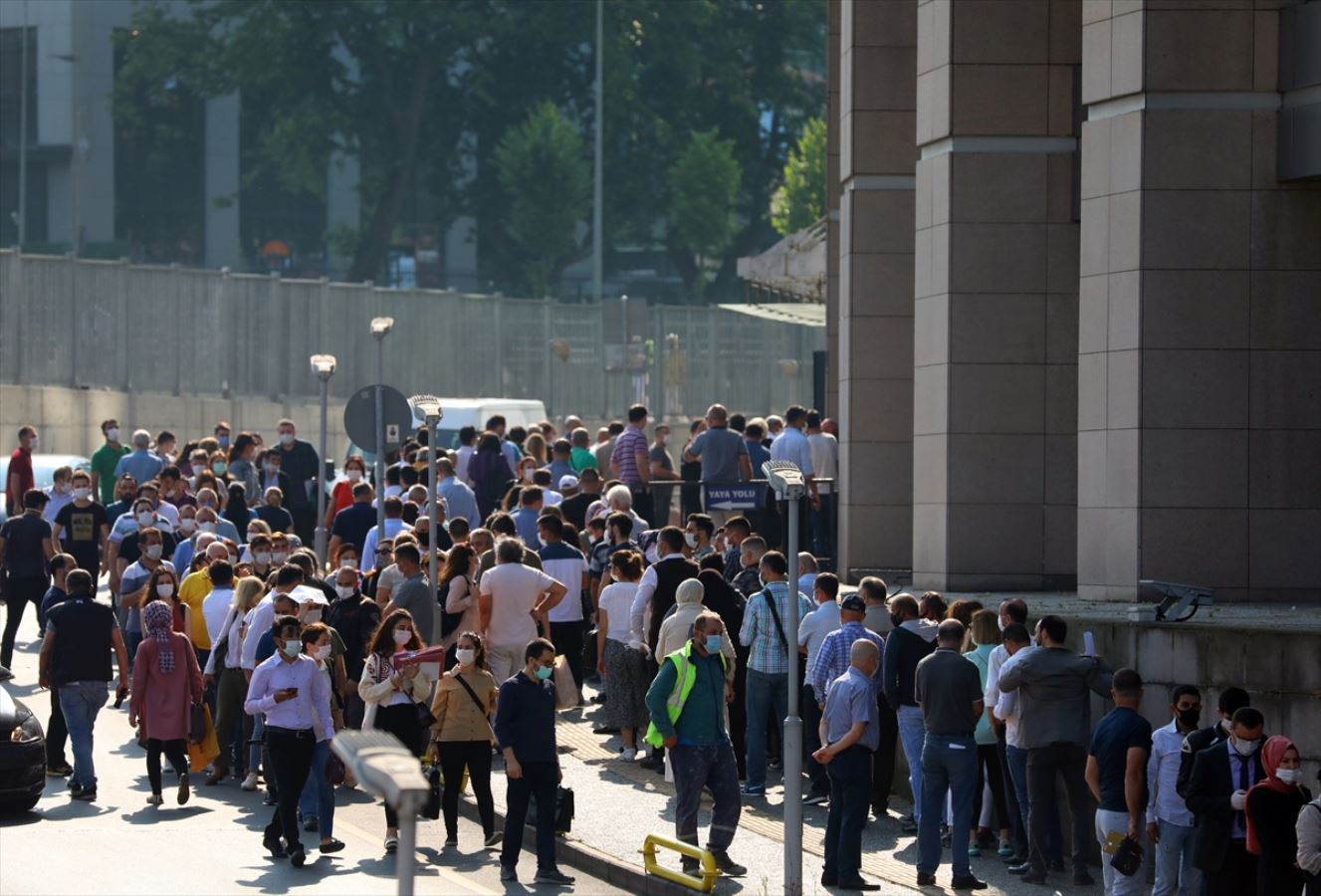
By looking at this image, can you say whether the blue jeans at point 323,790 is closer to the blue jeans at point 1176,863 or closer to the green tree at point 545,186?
the blue jeans at point 1176,863

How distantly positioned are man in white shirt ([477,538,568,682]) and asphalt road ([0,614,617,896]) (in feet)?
3.44

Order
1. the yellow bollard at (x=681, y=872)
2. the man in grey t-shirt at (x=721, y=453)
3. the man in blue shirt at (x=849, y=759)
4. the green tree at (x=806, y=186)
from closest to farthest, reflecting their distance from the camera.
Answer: the yellow bollard at (x=681, y=872) → the man in blue shirt at (x=849, y=759) → the man in grey t-shirt at (x=721, y=453) → the green tree at (x=806, y=186)

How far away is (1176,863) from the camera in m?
14.5

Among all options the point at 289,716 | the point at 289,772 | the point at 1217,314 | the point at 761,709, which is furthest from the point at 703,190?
the point at 289,772

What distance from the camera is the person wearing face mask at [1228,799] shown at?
1384cm

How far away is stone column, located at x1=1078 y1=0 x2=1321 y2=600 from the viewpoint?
726 inches

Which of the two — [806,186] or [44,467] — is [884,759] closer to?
[44,467]

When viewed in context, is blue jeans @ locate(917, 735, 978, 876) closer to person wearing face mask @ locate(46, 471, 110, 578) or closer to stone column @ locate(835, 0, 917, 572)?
stone column @ locate(835, 0, 917, 572)

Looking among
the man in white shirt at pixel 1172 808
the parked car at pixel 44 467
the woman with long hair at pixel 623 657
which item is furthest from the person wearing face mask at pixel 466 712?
the parked car at pixel 44 467

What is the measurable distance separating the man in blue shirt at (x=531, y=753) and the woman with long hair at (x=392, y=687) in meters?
1.23

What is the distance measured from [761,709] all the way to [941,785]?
117 inches

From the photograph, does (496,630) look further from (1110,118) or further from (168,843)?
(1110,118)

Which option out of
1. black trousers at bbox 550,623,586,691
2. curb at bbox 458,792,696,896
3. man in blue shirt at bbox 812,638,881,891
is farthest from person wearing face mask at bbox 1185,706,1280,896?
black trousers at bbox 550,623,586,691

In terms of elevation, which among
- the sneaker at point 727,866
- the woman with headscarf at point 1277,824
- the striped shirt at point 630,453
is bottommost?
the sneaker at point 727,866
